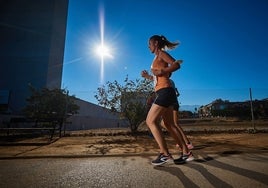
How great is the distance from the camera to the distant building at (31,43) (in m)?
41.8

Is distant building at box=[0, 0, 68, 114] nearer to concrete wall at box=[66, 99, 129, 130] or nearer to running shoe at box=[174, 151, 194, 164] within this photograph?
concrete wall at box=[66, 99, 129, 130]

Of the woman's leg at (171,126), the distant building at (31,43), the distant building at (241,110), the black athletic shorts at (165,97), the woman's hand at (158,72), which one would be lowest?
the woman's leg at (171,126)

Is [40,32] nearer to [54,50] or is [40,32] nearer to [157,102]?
[54,50]

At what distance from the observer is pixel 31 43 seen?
4459cm

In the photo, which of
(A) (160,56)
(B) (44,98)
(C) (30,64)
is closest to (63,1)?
(C) (30,64)

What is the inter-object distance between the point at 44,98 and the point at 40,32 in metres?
38.2

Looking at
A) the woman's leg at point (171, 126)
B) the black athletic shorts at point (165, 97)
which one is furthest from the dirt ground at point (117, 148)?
the black athletic shorts at point (165, 97)

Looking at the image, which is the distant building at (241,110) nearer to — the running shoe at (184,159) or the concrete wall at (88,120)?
the concrete wall at (88,120)

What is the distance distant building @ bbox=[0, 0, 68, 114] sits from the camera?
41.8 m

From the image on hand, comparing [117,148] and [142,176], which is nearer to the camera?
[142,176]

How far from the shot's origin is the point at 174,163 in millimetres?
2861

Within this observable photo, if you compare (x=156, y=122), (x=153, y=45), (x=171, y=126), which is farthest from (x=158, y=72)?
(x=171, y=126)

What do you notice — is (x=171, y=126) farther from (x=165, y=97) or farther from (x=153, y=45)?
(x=153, y=45)

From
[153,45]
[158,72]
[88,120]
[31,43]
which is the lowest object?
[88,120]
